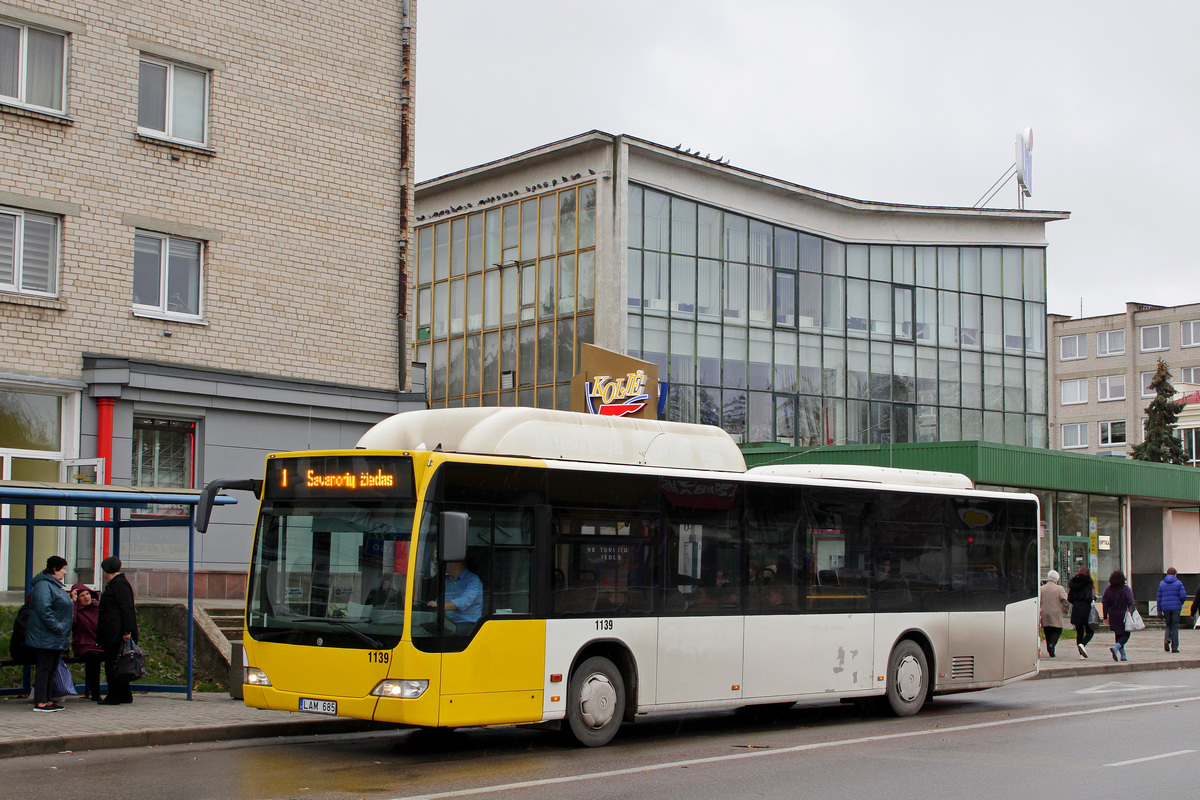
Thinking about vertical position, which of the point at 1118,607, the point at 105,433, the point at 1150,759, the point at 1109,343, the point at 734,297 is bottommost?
the point at 1150,759

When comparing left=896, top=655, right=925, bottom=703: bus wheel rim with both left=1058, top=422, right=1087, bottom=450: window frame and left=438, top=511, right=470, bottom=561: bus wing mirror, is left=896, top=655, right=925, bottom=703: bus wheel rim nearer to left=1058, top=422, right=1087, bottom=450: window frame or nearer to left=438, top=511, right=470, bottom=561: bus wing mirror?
left=438, top=511, right=470, bottom=561: bus wing mirror

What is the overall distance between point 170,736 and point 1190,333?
8529 centimetres

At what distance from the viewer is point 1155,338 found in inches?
3410

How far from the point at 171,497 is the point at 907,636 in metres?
8.54

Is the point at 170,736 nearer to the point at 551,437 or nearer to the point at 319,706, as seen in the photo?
the point at 319,706

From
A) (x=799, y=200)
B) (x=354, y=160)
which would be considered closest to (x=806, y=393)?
(x=799, y=200)

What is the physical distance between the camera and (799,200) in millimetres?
45781

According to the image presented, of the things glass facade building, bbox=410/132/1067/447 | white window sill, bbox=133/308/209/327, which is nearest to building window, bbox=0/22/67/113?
white window sill, bbox=133/308/209/327

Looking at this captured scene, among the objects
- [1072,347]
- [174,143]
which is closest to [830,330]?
[174,143]

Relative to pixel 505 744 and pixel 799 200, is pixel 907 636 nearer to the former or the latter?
pixel 505 744

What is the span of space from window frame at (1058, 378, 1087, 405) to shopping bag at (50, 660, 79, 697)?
8468cm

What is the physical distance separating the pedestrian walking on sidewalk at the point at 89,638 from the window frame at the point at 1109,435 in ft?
268

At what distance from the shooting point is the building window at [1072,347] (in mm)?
89500

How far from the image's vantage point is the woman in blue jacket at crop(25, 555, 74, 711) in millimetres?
13125
